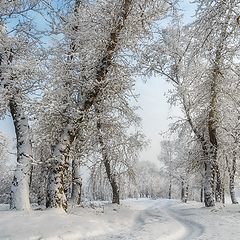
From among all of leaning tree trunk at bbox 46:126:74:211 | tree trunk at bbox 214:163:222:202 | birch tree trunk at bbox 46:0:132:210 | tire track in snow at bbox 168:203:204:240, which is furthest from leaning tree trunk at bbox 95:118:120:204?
tree trunk at bbox 214:163:222:202

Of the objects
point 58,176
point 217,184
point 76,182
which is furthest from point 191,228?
point 217,184

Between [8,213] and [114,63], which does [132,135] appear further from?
[8,213]

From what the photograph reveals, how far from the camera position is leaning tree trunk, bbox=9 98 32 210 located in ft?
44.4

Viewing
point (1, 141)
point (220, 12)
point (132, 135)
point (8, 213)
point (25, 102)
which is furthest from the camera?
point (132, 135)

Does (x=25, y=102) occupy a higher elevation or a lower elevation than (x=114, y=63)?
lower

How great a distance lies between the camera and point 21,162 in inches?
550

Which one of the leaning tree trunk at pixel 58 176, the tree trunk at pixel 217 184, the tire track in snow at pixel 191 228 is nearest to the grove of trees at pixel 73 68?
the leaning tree trunk at pixel 58 176

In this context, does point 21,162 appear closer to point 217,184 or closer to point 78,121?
point 78,121

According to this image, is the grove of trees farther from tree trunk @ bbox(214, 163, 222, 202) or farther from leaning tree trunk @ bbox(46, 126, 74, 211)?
tree trunk @ bbox(214, 163, 222, 202)

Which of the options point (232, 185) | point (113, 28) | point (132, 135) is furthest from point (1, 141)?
point (232, 185)

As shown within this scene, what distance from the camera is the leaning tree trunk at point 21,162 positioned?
1354 cm

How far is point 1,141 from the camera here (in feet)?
54.6

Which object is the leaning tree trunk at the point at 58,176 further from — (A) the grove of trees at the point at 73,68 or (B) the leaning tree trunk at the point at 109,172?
(B) the leaning tree trunk at the point at 109,172

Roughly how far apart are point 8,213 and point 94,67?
19.9 feet
